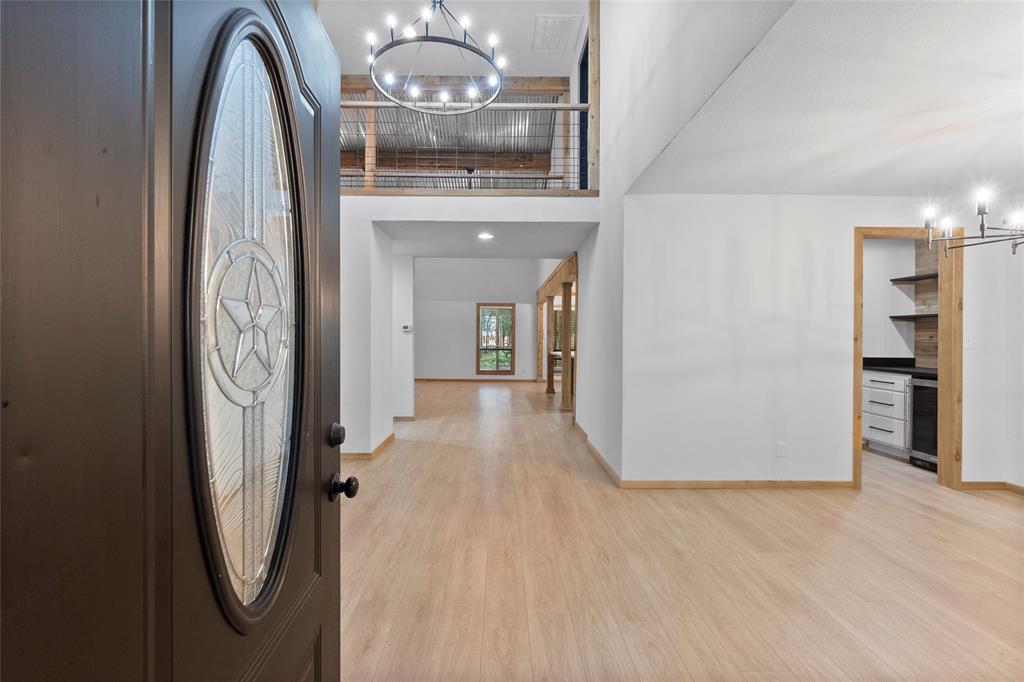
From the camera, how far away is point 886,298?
542cm

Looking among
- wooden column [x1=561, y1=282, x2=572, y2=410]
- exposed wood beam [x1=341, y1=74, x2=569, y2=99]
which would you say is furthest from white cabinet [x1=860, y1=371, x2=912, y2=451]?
exposed wood beam [x1=341, y1=74, x2=569, y2=99]

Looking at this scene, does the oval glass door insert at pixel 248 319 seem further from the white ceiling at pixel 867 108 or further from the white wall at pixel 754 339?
the white wall at pixel 754 339

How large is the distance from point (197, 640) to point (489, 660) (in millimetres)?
1477

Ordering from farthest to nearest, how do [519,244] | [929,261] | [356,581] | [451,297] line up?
[451,297]
[519,244]
[929,261]
[356,581]

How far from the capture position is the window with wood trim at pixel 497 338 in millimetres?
12672

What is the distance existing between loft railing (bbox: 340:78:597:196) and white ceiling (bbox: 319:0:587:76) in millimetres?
380

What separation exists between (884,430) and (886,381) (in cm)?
50

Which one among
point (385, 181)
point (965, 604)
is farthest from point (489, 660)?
point (385, 181)

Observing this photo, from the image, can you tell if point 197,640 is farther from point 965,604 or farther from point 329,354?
point 965,604

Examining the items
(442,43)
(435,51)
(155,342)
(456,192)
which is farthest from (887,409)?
(435,51)

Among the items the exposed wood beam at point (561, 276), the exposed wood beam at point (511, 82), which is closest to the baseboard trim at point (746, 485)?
the exposed wood beam at point (561, 276)

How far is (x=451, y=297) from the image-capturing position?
12.6 meters

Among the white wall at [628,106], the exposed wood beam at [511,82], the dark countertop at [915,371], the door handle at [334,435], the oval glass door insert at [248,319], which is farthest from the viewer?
the exposed wood beam at [511,82]

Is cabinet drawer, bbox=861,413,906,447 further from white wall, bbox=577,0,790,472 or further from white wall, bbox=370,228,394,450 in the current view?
white wall, bbox=370,228,394,450
